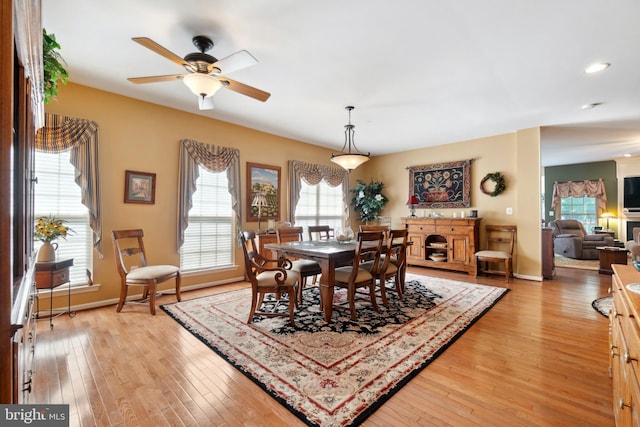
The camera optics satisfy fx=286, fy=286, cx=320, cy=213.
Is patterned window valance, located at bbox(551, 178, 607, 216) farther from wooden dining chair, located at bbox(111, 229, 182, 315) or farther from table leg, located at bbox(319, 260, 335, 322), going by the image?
wooden dining chair, located at bbox(111, 229, 182, 315)

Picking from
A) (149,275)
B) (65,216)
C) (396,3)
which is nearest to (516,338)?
(396,3)

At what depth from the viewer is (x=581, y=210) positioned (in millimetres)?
8906

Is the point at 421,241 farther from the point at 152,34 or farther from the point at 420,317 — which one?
the point at 152,34

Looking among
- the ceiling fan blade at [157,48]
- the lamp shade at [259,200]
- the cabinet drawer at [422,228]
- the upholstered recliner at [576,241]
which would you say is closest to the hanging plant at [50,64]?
the ceiling fan blade at [157,48]

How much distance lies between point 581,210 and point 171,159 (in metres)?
11.4

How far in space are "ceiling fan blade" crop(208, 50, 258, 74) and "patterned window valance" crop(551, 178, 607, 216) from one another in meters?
10.6

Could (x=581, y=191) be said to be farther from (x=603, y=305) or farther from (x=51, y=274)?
(x=51, y=274)

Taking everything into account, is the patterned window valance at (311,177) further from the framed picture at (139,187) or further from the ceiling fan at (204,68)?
the ceiling fan at (204,68)

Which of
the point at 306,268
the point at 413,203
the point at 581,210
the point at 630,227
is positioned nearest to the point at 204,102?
the point at 306,268

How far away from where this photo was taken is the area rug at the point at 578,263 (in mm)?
6213

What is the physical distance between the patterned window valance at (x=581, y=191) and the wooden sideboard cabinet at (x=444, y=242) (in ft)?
18.7

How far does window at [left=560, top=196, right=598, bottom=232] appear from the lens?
8695 mm

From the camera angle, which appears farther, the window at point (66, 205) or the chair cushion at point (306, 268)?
the chair cushion at point (306, 268)

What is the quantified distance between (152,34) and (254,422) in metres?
3.12
